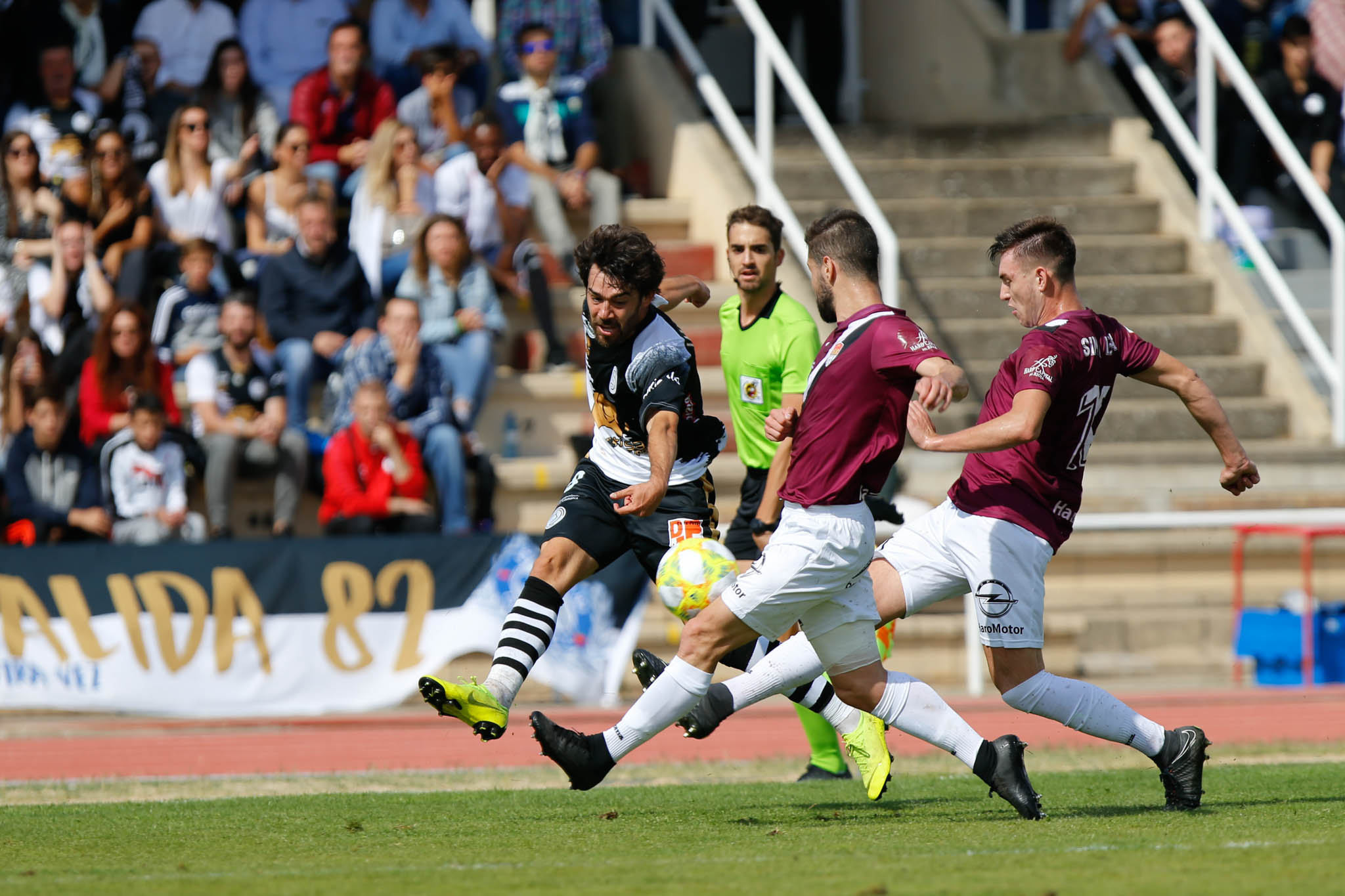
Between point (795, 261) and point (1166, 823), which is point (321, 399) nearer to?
point (795, 261)

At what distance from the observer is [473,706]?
659cm

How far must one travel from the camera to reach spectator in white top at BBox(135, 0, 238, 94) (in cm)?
1521

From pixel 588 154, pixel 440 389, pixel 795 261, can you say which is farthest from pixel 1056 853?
pixel 588 154

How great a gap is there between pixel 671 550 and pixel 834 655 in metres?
0.80

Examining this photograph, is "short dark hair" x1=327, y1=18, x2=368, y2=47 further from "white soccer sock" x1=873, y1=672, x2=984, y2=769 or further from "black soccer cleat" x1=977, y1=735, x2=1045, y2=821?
"black soccer cleat" x1=977, y1=735, x2=1045, y2=821

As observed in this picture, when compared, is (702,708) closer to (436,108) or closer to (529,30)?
(436,108)

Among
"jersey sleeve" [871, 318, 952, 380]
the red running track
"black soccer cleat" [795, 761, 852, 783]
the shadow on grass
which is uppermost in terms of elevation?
"jersey sleeve" [871, 318, 952, 380]

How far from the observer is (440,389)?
43.1ft

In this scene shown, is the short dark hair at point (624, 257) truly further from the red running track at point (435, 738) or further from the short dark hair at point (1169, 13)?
the short dark hair at point (1169, 13)

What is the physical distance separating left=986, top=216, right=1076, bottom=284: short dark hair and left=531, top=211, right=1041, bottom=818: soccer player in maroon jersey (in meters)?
0.57

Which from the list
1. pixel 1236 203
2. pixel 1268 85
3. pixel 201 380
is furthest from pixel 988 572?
pixel 1268 85

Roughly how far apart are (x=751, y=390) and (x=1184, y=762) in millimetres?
2509

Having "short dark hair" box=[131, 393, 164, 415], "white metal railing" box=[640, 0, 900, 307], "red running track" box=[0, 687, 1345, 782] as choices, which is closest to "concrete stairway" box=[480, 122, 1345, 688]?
"white metal railing" box=[640, 0, 900, 307]

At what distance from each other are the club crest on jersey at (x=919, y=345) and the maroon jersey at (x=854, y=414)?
0.04 ft
